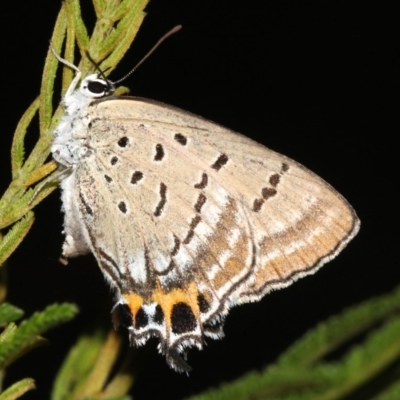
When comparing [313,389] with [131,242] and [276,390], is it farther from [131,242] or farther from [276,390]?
[131,242]

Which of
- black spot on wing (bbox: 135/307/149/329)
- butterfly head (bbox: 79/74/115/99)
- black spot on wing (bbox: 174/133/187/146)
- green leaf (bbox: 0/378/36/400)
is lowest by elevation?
black spot on wing (bbox: 135/307/149/329)

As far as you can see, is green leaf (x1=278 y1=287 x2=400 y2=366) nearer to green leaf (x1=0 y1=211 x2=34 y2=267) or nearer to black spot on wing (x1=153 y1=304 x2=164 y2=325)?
green leaf (x1=0 y1=211 x2=34 y2=267)

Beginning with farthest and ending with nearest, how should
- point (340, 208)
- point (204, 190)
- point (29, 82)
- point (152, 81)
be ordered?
point (152, 81)
point (29, 82)
point (204, 190)
point (340, 208)

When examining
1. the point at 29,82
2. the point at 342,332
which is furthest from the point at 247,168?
the point at 29,82

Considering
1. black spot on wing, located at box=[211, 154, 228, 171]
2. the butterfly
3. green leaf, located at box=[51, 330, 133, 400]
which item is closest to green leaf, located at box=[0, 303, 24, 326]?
green leaf, located at box=[51, 330, 133, 400]

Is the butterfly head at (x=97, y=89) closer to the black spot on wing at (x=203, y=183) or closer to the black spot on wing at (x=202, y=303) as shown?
the black spot on wing at (x=203, y=183)

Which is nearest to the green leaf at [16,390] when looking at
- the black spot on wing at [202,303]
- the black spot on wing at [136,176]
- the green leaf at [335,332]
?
the green leaf at [335,332]
